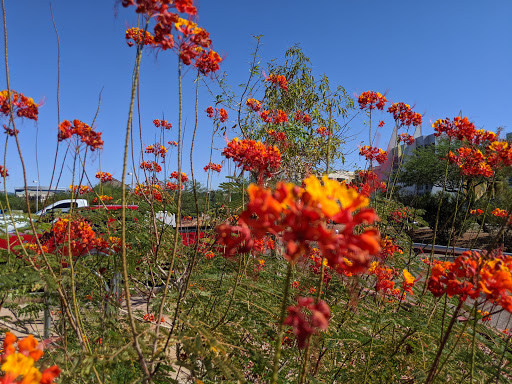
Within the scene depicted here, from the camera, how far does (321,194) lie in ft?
2.13

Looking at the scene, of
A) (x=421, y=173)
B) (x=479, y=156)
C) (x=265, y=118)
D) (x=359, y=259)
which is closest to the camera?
(x=359, y=259)

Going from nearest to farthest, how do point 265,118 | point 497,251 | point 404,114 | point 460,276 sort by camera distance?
point 460,276, point 497,251, point 404,114, point 265,118

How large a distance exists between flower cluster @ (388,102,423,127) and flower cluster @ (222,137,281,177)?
7.34ft

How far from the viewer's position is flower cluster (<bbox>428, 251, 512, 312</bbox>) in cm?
100

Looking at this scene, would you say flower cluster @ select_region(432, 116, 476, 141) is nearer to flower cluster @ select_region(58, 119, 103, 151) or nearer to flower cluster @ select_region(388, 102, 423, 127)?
flower cluster @ select_region(388, 102, 423, 127)

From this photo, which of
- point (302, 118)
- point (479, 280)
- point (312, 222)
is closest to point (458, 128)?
point (479, 280)

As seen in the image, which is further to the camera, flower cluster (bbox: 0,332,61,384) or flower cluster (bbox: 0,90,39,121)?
flower cluster (bbox: 0,90,39,121)

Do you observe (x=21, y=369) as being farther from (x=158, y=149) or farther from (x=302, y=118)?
(x=302, y=118)

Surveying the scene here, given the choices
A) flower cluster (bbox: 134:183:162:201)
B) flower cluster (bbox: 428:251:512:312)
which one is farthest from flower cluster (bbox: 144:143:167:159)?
flower cluster (bbox: 428:251:512:312)

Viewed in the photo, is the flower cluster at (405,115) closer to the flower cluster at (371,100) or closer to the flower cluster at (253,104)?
the flower cluster at (371,100)

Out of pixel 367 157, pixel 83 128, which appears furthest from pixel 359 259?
pixel 367 157

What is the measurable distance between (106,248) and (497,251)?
259 centimetres

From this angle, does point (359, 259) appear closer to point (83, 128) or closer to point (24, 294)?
point (83, 128)

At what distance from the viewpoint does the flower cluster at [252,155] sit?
6.81 feet
